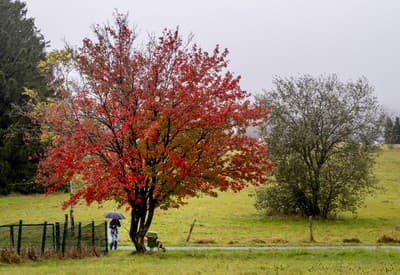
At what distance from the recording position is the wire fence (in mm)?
19078

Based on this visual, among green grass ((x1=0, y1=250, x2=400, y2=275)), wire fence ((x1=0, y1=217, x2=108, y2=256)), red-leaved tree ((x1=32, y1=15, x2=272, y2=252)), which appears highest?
red-leaved tree ((x1=32, y1=15, x2=272, y2=252))

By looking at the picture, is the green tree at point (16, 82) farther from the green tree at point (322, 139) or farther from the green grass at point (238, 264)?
the green grass at point (238, 264)

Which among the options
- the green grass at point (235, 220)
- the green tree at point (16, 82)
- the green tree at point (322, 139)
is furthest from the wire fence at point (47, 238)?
the green tree at point (16, 82)

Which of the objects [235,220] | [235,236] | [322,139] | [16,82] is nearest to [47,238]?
[235,236]

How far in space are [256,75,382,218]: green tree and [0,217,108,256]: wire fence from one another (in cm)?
1989

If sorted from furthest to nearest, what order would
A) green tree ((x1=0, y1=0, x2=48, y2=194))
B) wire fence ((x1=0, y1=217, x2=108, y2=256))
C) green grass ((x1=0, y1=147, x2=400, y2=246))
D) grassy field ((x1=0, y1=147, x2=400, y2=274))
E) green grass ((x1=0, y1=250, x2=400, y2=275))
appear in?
green tree ((x1=0, y1=0, x2=48, y2=194))
green grass ((x1=0, y1=147, x2=400, y2=246))
wire fence ((x1=0, y1=217, x2=108, y2=256))
grassy field ((x1=0, y1=147, x2=400, y2=274))
green grass ((x1=0, y1=250, x2=400, y2=275))

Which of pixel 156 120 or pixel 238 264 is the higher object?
pixel 156 120

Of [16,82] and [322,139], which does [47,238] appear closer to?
[322,139]

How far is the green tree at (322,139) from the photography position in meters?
38.2

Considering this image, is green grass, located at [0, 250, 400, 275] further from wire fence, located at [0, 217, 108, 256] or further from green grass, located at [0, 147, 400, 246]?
green grass, located at [0, 147, 400, 246]

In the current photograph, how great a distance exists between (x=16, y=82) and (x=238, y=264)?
133 ft

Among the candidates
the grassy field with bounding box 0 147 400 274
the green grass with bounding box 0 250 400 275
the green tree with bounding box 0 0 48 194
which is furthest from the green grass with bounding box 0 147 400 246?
the green grass with bounding box 0 250 400 275

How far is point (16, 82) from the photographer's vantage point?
5069 centimetres

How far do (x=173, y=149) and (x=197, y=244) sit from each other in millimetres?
8815
